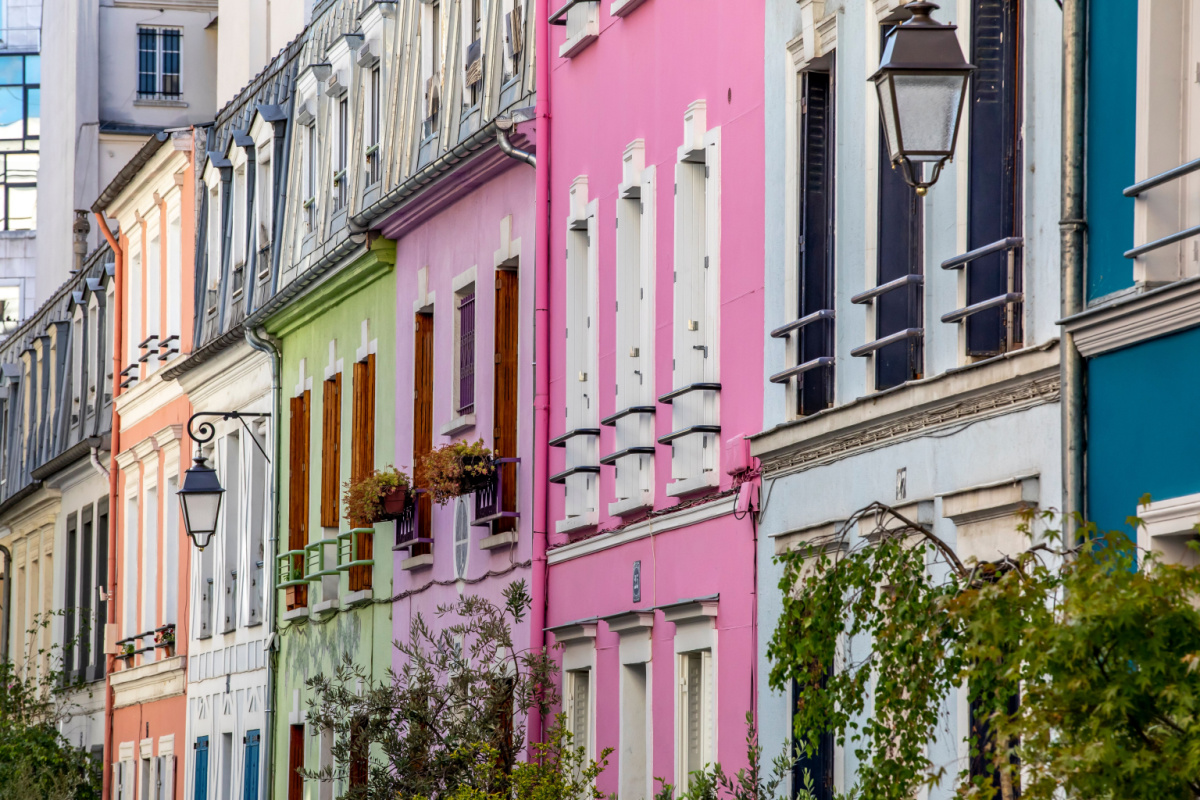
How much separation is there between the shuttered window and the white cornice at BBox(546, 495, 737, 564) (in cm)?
775

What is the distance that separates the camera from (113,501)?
3491 centimetres

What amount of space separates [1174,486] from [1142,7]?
6.80 ft

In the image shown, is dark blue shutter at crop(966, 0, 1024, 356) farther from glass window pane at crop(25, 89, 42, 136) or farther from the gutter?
glass window pane at crop(25, 89, 42, 136)

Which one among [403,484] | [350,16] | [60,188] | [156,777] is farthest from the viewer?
[60,188]

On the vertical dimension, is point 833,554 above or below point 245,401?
below

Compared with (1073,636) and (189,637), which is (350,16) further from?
(1073,636)

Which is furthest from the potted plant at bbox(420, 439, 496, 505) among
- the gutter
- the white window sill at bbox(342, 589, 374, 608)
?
the gutter

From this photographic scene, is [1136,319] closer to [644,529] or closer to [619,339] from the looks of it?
[644,529]

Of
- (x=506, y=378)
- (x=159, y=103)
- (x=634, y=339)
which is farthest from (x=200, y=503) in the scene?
(x=159, y=103)

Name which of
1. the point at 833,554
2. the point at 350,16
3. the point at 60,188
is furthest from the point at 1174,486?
the point at 60,188

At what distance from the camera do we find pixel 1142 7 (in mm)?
10516

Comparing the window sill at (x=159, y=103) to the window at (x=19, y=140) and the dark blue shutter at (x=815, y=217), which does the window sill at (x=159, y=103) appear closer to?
the window at (x=19, y=140)

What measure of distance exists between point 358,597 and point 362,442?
5.08ft

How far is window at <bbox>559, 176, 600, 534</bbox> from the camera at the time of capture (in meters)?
18.1
